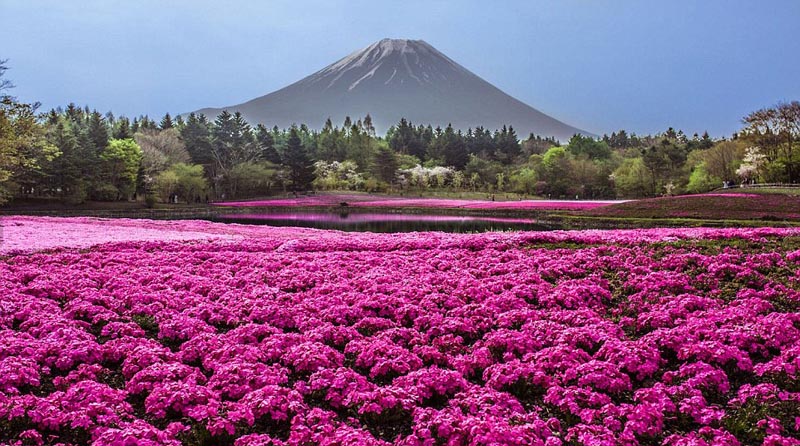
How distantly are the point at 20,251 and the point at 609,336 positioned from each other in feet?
53.0

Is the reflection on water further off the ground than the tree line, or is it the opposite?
the tree line

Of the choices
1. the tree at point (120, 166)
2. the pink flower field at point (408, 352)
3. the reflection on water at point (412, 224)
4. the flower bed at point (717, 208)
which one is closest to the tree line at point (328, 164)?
the tree at point (120, 166)

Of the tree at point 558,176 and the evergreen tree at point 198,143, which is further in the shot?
the tree at point 558,176

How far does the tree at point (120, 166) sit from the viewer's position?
61.9 m

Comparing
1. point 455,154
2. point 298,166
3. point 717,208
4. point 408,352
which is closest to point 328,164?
point 298,166

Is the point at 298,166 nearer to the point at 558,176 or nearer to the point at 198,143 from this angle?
the point at 198,143

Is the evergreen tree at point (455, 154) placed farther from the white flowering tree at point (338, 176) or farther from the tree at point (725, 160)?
the tree at point (725, 160)

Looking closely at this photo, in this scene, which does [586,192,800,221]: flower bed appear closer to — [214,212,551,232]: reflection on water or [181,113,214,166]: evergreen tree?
[214,212,551,232]: reflection on water

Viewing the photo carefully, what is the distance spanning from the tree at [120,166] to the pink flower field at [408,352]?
2205 inches

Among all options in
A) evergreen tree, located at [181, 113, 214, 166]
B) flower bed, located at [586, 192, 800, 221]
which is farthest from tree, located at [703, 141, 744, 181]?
evergreen tree, located at [181, 113, 214, 166]

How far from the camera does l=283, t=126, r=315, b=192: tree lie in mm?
80688

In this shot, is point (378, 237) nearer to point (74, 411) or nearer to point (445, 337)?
point (445, 337)

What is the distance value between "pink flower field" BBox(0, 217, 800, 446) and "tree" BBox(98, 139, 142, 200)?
5600 centimetres

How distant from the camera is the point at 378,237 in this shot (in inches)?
758
